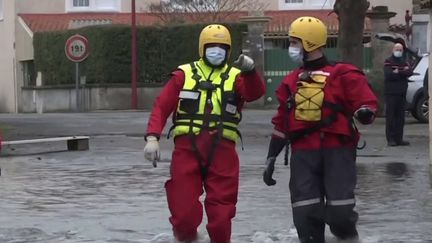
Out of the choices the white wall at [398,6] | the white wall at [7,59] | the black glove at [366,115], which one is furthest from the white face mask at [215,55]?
the white wall at [7,59]

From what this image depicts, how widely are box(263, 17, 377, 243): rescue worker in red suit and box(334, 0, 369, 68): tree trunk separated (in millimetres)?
15761

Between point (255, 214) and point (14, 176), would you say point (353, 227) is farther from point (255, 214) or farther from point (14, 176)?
point (14, 176)

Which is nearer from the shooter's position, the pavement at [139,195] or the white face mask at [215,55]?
the white face mask at [215,55]

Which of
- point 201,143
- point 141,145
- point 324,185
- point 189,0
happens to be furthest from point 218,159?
point 189,0

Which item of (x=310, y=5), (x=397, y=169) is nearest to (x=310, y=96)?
(x=397, y=169)

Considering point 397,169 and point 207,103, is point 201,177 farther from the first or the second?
point 397,169

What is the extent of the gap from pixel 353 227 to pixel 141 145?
11131mm

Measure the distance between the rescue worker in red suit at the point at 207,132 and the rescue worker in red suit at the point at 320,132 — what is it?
427mm

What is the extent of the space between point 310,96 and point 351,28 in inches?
639

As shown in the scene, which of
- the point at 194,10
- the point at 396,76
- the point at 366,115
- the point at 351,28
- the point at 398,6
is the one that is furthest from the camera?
the point at 398,6

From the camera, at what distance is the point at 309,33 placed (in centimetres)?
706

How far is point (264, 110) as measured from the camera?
3175 centimetres

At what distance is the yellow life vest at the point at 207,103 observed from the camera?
7.38m

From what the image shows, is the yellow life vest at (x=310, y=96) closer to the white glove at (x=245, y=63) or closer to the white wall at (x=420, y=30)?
the white glove at (x=245, y=63)
